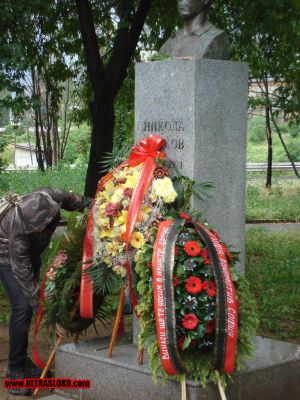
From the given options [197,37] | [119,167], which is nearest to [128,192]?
[119,167]

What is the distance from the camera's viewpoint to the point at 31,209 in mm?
6473

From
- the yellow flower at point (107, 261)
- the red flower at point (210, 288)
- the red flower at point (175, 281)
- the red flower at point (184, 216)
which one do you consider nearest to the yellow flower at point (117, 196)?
the yellow flower at point (107, 261)

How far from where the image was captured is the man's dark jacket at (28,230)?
6441 millimetres

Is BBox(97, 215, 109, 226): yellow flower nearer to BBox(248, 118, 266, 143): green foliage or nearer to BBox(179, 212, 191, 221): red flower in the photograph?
BBox(179, 212, 191, 221): red flower

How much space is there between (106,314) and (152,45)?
981 centimetres

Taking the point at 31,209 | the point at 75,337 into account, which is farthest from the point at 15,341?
the point at 31,209

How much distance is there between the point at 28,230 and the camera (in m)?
6.44

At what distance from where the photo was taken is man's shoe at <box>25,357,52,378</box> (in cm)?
698

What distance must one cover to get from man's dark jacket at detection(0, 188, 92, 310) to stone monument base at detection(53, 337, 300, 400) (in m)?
0.58

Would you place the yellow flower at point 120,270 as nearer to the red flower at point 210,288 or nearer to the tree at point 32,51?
the red flower at point 210,288

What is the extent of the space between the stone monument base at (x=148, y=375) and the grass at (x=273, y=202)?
1287 centimetres

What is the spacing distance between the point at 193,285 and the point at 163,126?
164cm

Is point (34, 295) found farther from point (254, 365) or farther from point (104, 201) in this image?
point (254, 365)

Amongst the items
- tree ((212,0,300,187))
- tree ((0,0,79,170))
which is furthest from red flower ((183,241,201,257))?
tree ((212,0,300,187))
